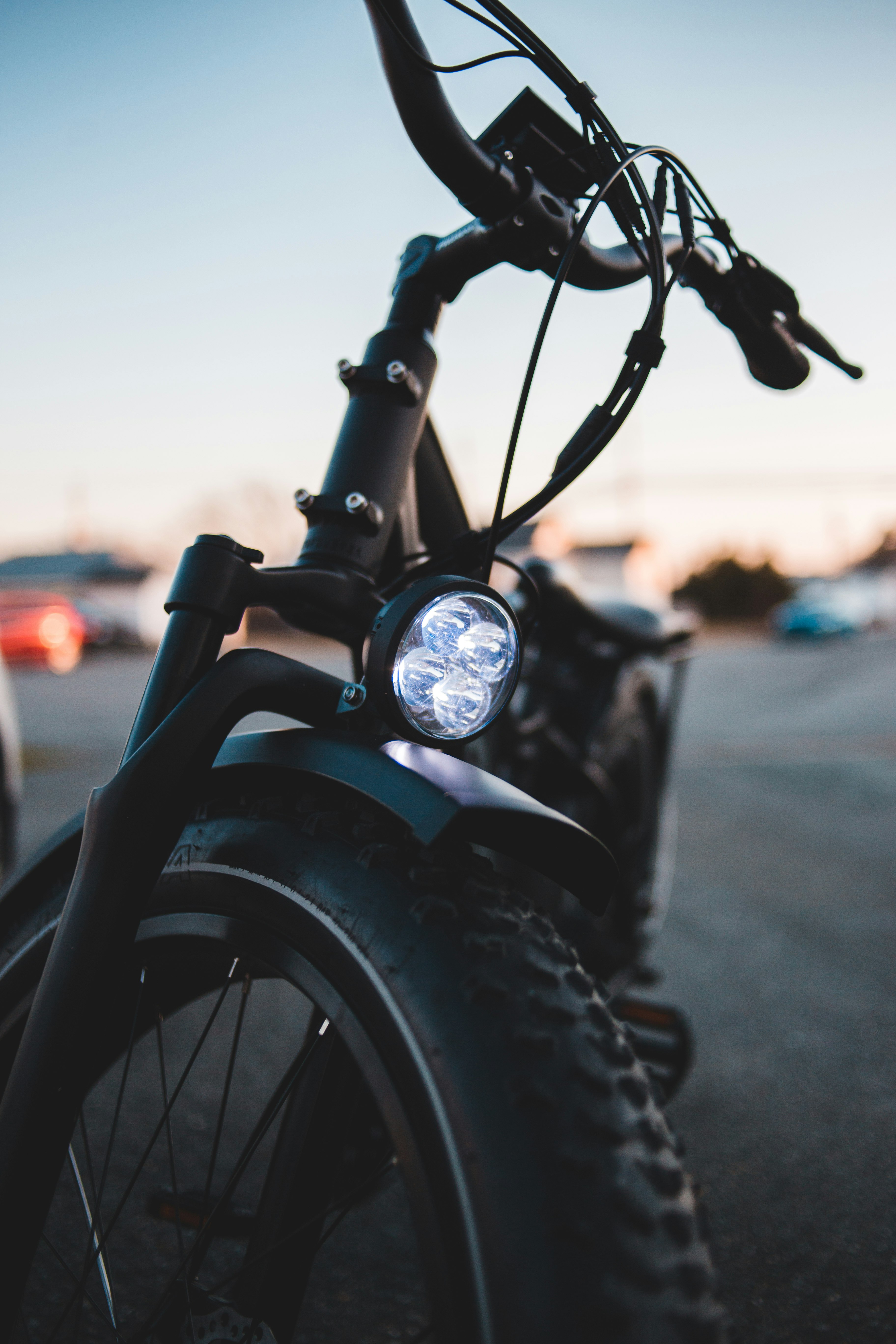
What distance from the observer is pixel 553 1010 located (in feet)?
2.53

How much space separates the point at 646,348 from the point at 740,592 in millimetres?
50642

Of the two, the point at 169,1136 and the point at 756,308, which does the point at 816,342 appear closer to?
the point at 756,308

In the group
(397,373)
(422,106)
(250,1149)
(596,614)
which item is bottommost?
(250,1149)

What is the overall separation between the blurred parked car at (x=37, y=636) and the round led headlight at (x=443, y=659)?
19.4m

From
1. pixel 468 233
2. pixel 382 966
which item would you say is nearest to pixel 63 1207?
pixel 382 966

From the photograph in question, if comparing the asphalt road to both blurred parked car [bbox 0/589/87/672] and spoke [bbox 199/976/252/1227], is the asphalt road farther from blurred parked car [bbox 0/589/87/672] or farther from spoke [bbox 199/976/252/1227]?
blurred parked car [bbox 0/589/87/672]

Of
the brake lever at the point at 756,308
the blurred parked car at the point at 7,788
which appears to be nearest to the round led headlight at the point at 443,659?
the brake lever at the point at 756,308

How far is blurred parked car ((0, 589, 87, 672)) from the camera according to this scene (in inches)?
747

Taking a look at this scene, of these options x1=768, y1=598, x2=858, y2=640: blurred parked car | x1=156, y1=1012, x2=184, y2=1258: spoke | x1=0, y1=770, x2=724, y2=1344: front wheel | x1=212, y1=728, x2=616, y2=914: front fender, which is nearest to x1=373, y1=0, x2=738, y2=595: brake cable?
x1=212, y1=728, x2=616, y2=914: front fender

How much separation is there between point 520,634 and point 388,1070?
488 millimetres

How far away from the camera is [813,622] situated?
31.3 metres

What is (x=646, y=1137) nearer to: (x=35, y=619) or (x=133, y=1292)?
(x=133, y=1292)

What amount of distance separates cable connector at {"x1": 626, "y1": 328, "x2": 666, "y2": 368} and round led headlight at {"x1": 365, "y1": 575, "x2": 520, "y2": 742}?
37cm

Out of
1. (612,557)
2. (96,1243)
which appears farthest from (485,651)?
(612,557)
